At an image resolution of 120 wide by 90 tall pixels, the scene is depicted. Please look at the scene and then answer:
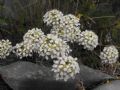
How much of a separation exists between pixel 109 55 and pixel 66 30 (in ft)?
1.49

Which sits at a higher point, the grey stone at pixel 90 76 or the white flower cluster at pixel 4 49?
the white flower cluster at pixel 4 49

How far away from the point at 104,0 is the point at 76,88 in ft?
4.04

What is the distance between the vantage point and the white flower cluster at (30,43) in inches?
118

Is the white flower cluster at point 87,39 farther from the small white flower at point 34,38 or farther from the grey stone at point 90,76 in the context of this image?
the small white flower at point 34,38

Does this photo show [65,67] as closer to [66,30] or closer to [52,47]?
[52,47]

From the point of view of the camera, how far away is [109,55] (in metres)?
3.30

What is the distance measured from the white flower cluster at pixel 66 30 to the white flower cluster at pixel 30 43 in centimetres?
14

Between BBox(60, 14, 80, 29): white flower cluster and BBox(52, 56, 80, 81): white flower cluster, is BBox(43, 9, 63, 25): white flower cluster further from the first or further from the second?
BBox(52, 56, 80, 81): white flower cluster

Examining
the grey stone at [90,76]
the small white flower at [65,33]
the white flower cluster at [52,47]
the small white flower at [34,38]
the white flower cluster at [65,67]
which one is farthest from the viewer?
the grey stone at [90,76]

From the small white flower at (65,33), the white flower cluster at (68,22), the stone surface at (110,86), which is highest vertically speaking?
the white flower cluster at (68,22)

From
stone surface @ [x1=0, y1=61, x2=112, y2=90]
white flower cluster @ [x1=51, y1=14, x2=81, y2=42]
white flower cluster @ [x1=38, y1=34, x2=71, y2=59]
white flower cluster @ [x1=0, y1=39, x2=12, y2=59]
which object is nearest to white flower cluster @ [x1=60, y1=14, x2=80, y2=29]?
white flower cluster @ [x1=51, y1=14, x2=81, y2=42]

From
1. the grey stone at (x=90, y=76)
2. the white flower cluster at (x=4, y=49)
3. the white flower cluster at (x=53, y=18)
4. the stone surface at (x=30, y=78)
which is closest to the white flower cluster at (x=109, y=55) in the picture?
the grey stone at (x=90, y=76)

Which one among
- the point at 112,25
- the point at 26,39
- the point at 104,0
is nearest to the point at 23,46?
the point at 26,39

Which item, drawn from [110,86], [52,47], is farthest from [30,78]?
[110,86]
